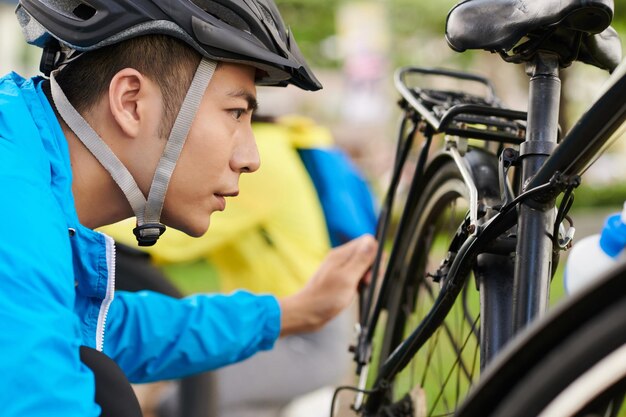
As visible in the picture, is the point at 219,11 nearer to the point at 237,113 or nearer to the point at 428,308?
the point at 237,113

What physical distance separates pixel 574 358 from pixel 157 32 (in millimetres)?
1048

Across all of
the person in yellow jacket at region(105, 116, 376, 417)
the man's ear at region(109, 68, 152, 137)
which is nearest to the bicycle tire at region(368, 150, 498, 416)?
the man's ear at region(109, 68, 152, 137)

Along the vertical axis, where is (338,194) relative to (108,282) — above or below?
above

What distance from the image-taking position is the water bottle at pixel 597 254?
1.47 metres

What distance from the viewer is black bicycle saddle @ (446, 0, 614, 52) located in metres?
1.52

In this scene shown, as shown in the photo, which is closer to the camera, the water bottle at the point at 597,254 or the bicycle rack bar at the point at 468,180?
the water bottle at the point at 597,254

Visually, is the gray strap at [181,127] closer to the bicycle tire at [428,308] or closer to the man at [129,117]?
the man at [129,117]

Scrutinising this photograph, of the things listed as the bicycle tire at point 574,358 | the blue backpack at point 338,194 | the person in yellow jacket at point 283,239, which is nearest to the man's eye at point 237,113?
the bicycle tire at point 574,358

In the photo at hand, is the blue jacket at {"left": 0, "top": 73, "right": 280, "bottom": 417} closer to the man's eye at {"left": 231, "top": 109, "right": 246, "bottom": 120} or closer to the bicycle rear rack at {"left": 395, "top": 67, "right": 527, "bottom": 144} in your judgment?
the man's eye at {"left": 231, "top": 109, "right": 246, "bottom": 120}

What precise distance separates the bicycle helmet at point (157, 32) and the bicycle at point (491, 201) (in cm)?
38

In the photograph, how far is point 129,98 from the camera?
177 cm

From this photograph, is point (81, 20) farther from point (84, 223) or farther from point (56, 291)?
point (56, 291)

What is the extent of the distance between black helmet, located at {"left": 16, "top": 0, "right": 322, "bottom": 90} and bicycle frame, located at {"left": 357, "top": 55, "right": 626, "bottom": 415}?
1.67 feet

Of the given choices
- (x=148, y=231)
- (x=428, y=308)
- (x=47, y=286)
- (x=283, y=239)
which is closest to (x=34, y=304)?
(x=47, y=286)
